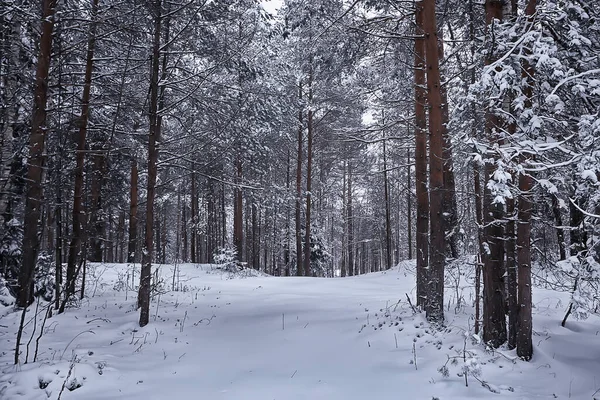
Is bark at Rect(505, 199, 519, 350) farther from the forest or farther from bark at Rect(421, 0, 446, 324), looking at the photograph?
bark at Rect(421, 0, 446, 324)

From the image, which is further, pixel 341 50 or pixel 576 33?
pixel 341 50

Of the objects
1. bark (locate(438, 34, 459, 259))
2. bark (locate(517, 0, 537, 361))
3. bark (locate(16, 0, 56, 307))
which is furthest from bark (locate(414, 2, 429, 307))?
bark (locate(16, 0, 56, 307))

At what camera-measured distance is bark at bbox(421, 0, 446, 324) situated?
718cm

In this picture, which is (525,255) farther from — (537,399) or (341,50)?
(341,50)

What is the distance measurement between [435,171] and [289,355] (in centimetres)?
409

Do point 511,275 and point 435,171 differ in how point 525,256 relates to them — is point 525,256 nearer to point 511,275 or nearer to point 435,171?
point 511,275

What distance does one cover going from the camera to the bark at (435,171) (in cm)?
718

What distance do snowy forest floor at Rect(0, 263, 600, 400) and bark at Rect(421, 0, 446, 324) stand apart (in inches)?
15.9

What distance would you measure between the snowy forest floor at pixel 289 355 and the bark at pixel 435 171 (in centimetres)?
40

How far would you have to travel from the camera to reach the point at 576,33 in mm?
4918

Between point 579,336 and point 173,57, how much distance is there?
34.6 ft

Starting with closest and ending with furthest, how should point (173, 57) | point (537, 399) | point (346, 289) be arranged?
point (537, 399), point (173, 57), point (346, 289)

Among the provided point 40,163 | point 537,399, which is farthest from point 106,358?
point 537,399

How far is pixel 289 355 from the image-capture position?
21.6 feet
